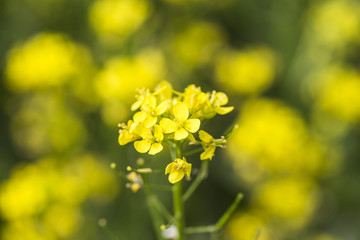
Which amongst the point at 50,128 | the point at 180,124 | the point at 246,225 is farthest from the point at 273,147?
the point at 180,124

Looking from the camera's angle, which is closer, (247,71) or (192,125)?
(192,125)

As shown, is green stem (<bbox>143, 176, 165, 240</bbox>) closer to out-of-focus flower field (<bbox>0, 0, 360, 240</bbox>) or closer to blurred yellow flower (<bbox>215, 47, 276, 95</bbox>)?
out-of-focus flower field (<bbox>0, 0, 360, 240</bbox>)

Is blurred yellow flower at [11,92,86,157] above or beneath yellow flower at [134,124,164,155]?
beneath

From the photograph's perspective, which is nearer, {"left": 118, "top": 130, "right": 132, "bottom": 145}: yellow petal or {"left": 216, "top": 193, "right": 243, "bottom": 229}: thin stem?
{"left": 118, "top": 130, "right": 132, "bottom": 145}: yellow petal

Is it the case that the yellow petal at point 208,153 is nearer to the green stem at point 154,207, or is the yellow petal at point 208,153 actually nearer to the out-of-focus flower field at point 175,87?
the green stem at point 154,207

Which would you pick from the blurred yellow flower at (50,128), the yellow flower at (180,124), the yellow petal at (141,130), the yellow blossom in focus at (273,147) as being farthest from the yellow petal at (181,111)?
the blurred yellow flower at (50,128)

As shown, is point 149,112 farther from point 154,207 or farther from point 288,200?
point 288,200

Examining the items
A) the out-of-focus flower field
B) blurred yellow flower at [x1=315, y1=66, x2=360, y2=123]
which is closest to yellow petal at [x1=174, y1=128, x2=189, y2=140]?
the out-of-focus flower field
